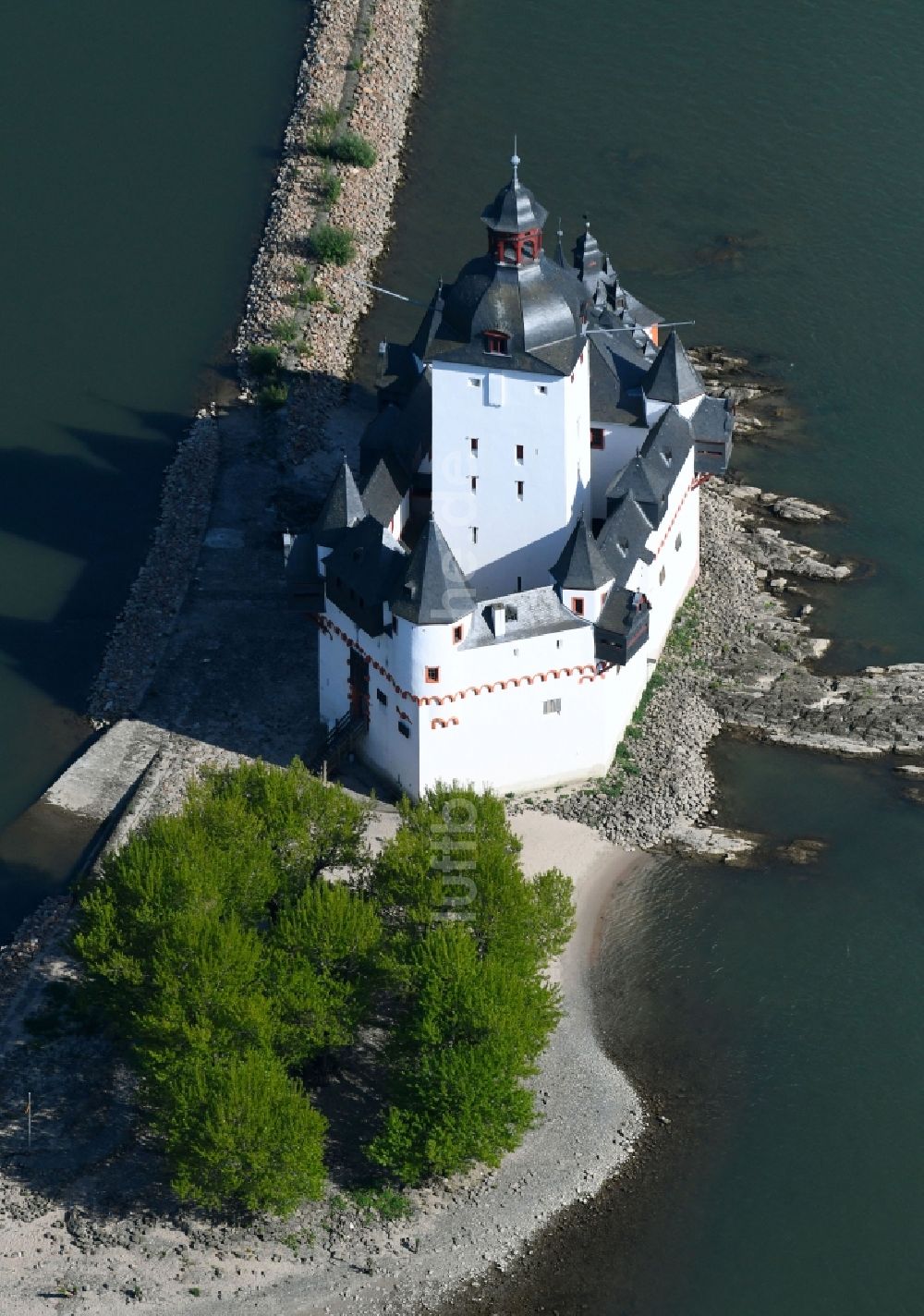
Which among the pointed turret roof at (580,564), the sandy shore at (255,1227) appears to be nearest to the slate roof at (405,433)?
the pointed turret roof at (580,564)

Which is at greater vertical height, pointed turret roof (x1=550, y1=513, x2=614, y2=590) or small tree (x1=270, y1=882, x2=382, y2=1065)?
pointed turret roof (x1=550, y1=513, x2=614, y2=590)

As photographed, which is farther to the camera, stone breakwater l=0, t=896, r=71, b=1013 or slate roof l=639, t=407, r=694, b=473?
slate roof l=639, t=407, r=694, b=473

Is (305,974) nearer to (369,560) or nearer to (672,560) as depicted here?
(369,560)

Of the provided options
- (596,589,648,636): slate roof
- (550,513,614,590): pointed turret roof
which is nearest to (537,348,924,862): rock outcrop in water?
(596,589,648,636): slate roof

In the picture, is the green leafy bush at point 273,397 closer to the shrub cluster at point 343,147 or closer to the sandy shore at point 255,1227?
the shrub cluster at point 343,147

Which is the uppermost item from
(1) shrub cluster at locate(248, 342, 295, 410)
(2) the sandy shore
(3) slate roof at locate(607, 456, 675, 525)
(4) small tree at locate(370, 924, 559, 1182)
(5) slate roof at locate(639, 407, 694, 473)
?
(1) shrub cluster at locate(248, 342, 295, 410)

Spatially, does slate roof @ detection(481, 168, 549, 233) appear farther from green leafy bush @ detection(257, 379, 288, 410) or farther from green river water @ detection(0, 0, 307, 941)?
green leafy bush @ detection(257, 379, 288, 410)

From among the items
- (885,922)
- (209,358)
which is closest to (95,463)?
(209,358)
